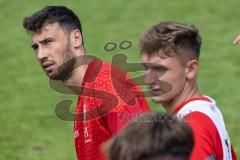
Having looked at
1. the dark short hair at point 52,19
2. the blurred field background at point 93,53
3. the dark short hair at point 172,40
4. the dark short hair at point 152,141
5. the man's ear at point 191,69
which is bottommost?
the blurred field background at point 93,53

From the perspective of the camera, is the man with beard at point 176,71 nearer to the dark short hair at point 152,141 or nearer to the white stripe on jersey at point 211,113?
the white stripe on jersey at point 211,113

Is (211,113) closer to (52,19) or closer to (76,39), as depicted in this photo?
(76,39)

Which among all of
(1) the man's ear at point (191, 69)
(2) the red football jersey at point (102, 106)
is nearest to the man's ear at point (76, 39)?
(2) the red football jersey at point (102, 106)

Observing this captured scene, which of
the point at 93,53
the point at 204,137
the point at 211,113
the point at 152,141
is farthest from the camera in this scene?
the point at 93,53

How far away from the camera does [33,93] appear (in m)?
12.7

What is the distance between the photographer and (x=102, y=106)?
5645 mm

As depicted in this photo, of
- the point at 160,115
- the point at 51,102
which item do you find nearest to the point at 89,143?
the point at 160,115

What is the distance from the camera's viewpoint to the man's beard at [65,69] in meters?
6.06

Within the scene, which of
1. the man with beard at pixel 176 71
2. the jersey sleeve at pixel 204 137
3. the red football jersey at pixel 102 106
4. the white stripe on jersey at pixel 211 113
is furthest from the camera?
the red football jersey at pixel 102 106

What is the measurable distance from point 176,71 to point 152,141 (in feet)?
5.27

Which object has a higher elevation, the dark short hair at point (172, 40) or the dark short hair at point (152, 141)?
the dark short hair at point (172, 40)

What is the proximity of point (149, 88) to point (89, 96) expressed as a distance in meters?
0.79

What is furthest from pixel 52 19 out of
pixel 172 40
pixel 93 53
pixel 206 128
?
pixel 93 53

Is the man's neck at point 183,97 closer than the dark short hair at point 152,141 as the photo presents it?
No
